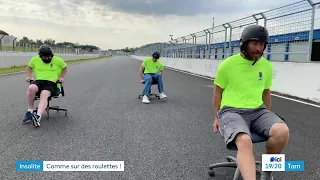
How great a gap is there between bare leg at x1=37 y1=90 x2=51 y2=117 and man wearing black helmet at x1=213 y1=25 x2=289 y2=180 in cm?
355

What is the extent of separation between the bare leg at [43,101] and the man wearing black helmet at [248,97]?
355cm

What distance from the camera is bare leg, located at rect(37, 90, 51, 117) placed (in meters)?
5.81

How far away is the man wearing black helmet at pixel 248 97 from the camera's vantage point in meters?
3.08

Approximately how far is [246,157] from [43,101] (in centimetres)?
430

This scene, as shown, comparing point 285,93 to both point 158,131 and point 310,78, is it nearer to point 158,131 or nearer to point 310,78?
point 310,78

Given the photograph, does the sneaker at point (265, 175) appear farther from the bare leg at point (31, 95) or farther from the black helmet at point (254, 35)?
the bare leg at point (31, 95)

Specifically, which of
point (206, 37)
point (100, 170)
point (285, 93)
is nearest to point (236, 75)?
point (100, 170)

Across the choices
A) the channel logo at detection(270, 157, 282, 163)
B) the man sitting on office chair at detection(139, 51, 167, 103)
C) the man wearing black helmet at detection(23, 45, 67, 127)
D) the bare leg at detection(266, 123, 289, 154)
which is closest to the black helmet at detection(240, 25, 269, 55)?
the bare leg at detection(266, 123, 289, 154)

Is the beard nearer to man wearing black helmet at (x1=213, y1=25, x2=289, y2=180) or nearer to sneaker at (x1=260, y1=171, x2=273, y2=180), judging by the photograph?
man wearing black helmet at (x1=213, y1=25, x2=289, y2=180)

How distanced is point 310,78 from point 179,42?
72.2 ft

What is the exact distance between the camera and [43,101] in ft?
19.6

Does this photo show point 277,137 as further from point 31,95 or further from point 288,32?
point 288,32

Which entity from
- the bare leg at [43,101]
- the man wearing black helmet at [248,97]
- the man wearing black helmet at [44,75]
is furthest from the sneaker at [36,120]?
the man wearing black helmet at [248,97]

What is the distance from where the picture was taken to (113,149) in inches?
175
